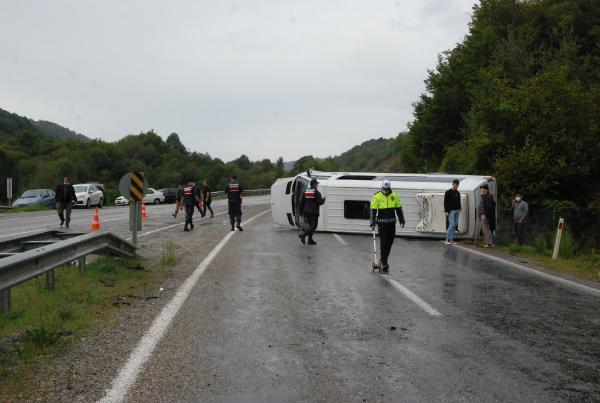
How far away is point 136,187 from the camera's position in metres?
12.6

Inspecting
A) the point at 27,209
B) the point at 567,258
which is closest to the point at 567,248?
the point at 567,258

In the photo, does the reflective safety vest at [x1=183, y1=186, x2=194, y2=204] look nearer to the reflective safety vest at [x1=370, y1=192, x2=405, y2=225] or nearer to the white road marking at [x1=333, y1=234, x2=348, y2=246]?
the white road marking at [x1=333, y1=234, x2=348, y2=246]

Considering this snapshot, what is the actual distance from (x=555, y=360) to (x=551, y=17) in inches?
1474

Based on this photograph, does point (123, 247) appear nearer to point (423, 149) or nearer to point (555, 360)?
point (555, 360)

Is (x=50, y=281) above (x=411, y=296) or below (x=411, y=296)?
above

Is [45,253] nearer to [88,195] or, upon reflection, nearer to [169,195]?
[88,195]

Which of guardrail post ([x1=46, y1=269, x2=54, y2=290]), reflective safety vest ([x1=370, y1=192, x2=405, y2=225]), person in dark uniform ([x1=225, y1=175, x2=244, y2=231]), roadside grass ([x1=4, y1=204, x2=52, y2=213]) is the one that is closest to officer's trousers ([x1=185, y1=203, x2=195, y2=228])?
person in dark uniform ([x1=225, y1=175, x2=244, y2=231])

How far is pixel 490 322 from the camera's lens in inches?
256

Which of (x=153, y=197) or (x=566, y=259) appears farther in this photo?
(x=153, y=197)

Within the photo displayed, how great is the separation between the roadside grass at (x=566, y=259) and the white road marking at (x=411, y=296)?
3.89m

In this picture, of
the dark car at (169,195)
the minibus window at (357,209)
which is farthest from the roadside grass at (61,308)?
the dark car at (169,195)

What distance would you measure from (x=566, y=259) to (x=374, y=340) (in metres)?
10.0

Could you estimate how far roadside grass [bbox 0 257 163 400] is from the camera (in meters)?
4.96

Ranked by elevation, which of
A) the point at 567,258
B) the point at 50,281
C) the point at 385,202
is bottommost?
the point at 567,258
